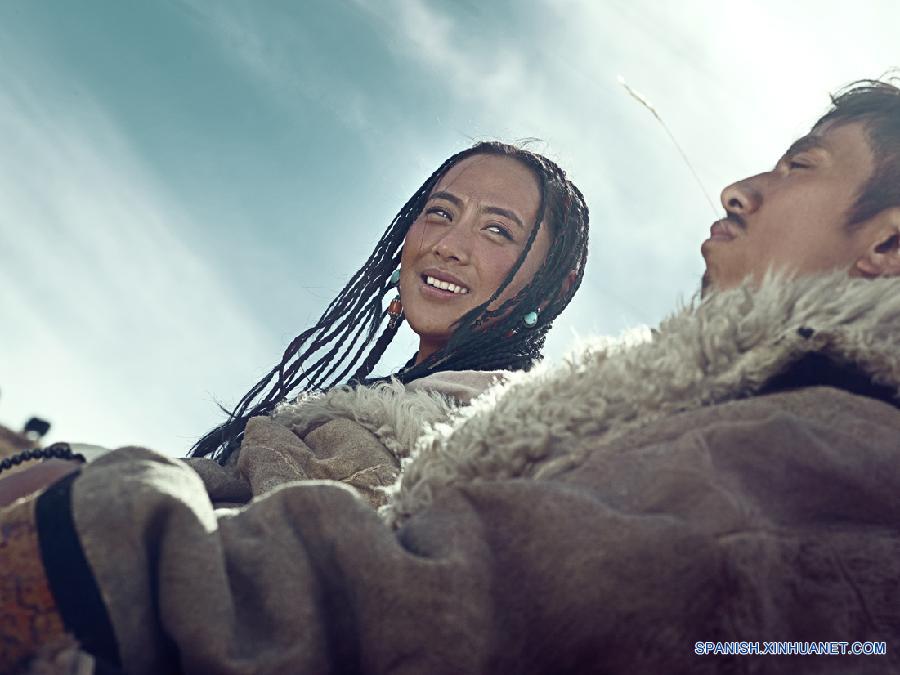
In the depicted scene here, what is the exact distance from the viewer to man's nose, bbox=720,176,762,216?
241cm

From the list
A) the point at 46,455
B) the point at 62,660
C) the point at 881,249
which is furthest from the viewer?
the point at 881,249

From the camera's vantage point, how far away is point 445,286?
365 cm

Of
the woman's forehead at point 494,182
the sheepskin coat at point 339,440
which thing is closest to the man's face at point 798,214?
the sheepskin coat at point 339,440

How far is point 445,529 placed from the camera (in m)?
A: 1.19

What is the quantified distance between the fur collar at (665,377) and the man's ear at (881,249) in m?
0.68

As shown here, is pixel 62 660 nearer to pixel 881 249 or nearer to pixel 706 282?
pixel 706 282

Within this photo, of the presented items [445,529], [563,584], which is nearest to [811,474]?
[563,584]

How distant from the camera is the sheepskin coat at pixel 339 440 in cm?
248

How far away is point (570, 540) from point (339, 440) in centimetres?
149

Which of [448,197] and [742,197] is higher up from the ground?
[448,197]

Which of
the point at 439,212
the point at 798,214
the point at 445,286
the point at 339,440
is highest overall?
the point at 439,212

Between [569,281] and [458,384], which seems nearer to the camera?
[458,384]

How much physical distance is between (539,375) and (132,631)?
798 millimetres

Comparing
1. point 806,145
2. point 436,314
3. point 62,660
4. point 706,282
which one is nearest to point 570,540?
point 62,660
